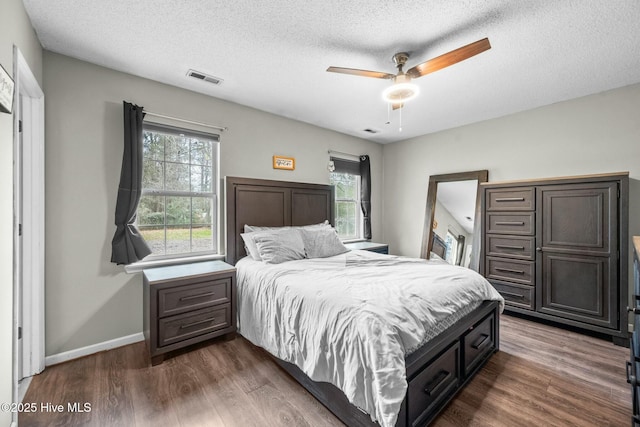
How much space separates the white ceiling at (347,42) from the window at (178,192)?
578 millimetres

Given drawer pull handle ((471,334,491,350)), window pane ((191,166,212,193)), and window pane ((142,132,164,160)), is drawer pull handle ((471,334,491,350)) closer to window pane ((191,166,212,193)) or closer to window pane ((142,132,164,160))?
window pane ((191,166,212,193))

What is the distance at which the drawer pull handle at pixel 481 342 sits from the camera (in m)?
2.09

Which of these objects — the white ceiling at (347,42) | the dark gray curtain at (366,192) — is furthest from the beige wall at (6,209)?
the dark gray curtain at (366,192)

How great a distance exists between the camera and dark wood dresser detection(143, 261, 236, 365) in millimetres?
2203

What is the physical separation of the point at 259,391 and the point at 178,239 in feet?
5.87

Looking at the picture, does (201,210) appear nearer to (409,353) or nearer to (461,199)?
(409,353)

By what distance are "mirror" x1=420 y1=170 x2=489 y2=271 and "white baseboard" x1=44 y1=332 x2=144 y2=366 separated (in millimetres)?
3984

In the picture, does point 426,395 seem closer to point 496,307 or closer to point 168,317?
point 496,307

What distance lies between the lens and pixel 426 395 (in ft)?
5.19

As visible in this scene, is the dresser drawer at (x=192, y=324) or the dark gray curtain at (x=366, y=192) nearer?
the dresser drawer at (x=192, y=324)

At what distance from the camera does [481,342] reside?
2.16 metres

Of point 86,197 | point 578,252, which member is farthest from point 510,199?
point 86,197

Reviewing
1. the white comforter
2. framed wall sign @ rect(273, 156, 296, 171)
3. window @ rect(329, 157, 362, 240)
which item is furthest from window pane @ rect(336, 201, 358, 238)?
the white comforter

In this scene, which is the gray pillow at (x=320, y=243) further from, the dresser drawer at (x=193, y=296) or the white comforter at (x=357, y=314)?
the dresser drawer at (x=193, y=296)
